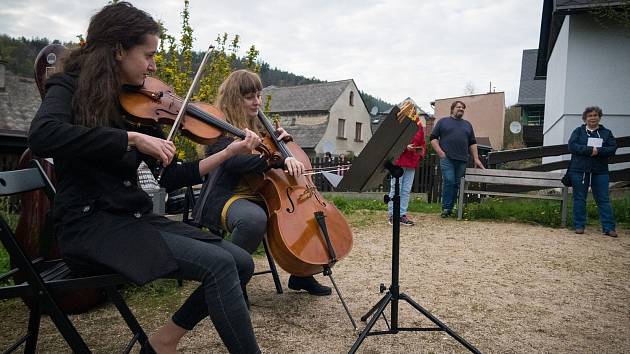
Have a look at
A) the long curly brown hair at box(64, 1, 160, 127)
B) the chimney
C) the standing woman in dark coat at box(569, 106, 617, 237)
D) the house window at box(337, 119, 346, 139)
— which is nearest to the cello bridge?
the long curly brown hair at box(64, 1, 160, 127)

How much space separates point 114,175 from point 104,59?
47 centimetres

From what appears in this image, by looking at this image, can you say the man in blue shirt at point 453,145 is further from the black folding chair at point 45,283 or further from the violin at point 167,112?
the black folding chair at point 45,283

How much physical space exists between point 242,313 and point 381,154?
1.10 metres

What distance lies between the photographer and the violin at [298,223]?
2.66m

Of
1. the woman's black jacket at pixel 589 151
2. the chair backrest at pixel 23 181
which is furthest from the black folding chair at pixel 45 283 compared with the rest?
the woman's black jacket at pixel 589 151

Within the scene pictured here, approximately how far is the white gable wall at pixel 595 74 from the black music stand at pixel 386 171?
10.5 metres

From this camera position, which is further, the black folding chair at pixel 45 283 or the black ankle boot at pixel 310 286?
the black ankle boot at pixel 310 286

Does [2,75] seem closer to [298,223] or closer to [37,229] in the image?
[37,229]

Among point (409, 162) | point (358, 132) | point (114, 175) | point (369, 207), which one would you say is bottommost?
point (369, 207)

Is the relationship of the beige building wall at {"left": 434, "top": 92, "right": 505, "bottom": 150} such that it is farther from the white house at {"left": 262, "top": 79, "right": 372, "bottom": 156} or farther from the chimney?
the chimney

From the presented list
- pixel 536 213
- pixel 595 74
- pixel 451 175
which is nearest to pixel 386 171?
pixel 451 175

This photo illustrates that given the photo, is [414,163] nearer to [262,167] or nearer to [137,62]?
[262,167]

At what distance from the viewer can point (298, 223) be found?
8.94 ft

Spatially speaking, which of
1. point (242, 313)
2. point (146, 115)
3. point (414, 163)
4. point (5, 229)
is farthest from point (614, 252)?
point (5, 229)
